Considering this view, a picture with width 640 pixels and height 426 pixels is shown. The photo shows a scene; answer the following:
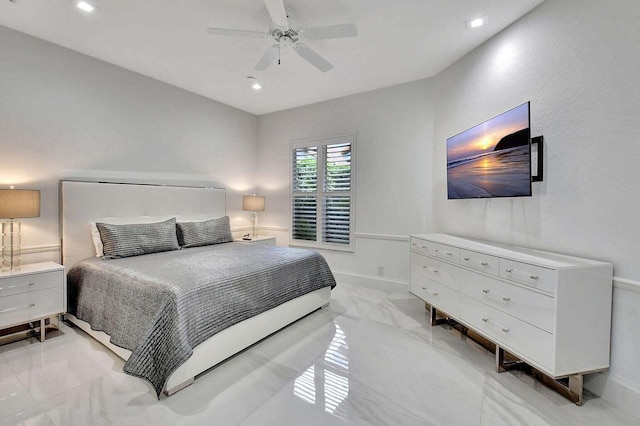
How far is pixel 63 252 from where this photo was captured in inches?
123

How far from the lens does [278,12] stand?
219 centimetres

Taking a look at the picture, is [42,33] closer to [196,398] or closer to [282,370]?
[196,398]

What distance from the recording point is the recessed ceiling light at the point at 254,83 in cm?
391

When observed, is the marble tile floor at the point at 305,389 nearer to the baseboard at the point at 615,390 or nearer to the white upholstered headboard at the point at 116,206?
the baseboard at the point at 615,390

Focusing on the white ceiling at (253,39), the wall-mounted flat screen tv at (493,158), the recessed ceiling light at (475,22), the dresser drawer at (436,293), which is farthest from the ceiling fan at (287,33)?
the dresser drawer at (436,293)

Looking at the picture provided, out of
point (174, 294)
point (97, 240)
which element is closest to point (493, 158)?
point (174, 294)

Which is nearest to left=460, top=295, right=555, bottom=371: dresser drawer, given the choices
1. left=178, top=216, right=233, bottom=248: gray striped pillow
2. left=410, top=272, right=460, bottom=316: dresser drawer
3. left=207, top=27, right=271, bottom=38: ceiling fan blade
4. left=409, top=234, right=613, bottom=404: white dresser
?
left=409, top=234, right=613, bottom=404: white dresser

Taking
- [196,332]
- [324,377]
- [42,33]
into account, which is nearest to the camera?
[196,332]

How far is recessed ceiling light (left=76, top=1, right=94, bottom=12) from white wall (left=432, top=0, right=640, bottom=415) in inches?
144

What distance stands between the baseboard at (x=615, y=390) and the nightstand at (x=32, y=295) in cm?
434

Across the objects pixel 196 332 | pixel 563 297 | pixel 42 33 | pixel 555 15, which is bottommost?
pixel 196 332

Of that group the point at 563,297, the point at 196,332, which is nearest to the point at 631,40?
the point at 563,297

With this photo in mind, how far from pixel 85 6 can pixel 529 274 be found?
159 inches

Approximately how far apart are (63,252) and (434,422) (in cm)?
375
